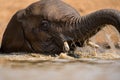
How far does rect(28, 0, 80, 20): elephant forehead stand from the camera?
5.74 meters

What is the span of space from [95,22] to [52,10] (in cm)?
61

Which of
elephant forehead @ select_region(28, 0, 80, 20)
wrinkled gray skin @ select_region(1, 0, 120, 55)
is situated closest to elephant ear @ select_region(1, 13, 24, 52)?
wrinkled gray skin @ select_region(1, 0, 120, 55)

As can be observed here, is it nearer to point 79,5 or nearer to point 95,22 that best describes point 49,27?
point 95,22

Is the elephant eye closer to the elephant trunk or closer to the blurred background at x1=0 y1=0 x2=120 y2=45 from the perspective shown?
the elephant trunk

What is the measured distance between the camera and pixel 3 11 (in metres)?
10.9

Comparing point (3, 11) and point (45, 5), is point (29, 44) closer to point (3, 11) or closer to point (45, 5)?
point (45, 5)

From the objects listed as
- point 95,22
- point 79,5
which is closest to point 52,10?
point 95,22

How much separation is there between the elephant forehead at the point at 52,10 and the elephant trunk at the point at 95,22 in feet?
0.82

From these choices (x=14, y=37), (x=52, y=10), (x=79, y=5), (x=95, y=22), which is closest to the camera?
(x=95, y=22)

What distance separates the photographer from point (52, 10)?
5.75 meters

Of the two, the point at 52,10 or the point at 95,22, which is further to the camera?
the point at 52,10

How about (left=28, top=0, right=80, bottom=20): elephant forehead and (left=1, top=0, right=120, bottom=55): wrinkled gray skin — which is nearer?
(left=1, top=0, right=120, bottom=55): wrinkled gray skin

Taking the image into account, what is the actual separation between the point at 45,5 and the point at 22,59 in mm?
819

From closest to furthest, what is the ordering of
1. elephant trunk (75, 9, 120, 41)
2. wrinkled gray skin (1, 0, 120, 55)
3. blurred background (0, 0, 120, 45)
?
1. elephant trunk (75, 9, 120, 41)
2. wrinkled gray skin (1, 0, 120, 55)
3. blurred background (0, 0, 120, 45)
